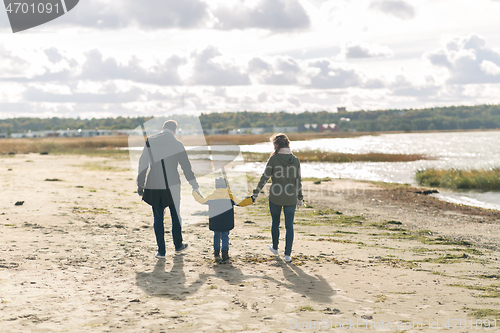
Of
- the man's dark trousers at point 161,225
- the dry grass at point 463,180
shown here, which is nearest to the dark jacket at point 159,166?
the man's dark trousers at point 161,225

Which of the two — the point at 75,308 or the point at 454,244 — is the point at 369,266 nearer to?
the point at 454,244

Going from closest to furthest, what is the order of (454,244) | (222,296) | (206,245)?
(222,296) < (206,245) < (454,244)

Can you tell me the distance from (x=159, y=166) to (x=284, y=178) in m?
1.99

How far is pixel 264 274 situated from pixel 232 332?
6.81 ft

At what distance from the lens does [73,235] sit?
8.63 meters

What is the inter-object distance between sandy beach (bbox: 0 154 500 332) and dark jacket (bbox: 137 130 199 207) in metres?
1.09

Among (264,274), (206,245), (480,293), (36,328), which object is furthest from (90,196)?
(480,293)

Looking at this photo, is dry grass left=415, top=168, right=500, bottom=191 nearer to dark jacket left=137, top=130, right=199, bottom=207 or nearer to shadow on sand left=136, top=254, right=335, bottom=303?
shadow on sand left=136, top=254, right=335, bottom=303

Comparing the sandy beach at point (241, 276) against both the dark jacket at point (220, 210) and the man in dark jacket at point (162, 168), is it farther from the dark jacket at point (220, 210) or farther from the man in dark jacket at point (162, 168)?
the man in dark jacket at point (162, 168)

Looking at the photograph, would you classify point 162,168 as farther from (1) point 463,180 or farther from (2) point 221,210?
(1) point 463,180

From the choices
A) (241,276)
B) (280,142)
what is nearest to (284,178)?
(280,142)

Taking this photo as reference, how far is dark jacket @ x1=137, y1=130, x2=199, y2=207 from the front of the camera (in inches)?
266

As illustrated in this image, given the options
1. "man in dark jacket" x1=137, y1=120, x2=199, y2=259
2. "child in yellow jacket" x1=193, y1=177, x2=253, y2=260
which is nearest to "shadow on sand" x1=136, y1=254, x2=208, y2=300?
"child in yellow jacket" x1=193, y1=177, x2=253, y2=260

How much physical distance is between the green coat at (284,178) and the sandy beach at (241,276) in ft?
3.47
